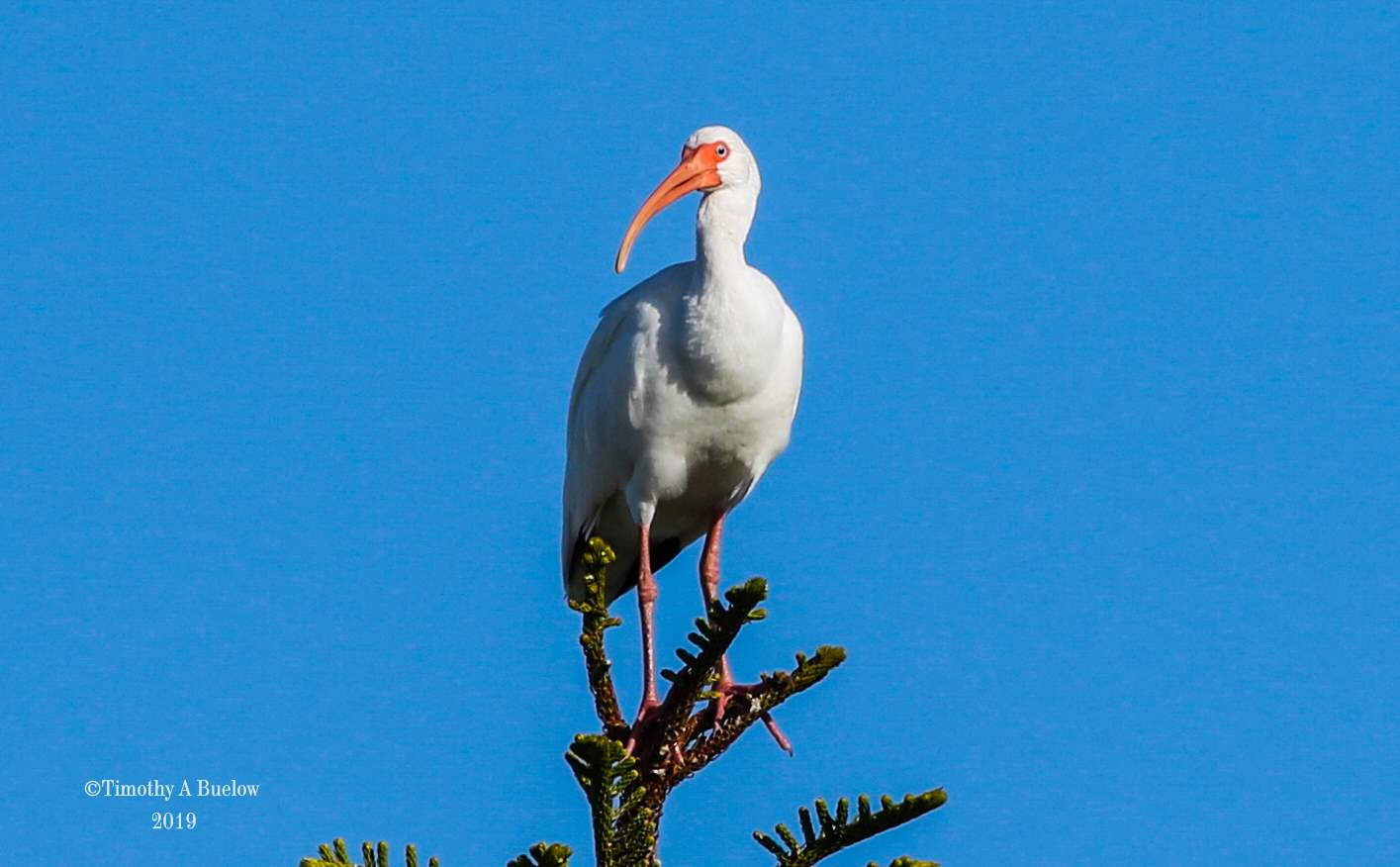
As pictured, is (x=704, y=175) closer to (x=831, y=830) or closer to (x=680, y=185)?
(x=680, y=185)

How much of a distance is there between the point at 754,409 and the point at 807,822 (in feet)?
10.3

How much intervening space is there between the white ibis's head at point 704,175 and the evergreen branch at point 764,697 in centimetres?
294

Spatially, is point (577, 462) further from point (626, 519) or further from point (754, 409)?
point (754, 409)

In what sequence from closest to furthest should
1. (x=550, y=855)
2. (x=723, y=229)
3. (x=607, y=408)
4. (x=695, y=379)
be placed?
(x=550, y=855), (x=695, y=379), (x=723, y=229), (x=607, y=408)

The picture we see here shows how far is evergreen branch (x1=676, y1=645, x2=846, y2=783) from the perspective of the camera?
653 cm

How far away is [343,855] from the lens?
5906 mm

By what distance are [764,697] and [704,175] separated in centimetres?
330

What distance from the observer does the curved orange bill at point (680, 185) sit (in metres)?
9.40

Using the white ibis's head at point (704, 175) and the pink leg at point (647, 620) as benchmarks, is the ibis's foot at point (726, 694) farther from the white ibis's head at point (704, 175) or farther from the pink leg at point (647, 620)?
the white ibis's head at point (704, 175)

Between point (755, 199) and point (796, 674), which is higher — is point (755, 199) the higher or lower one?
the higher one

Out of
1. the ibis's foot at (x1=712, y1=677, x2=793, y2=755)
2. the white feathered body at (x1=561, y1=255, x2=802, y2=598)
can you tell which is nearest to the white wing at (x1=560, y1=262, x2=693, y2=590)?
the white feathered body at (x1=561, y1=255, x2=802, y2=598)

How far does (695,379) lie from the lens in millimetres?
8984

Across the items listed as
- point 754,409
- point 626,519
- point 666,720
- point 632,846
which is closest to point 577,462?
point 626,519

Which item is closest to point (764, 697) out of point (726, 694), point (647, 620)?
point (726, 694)
